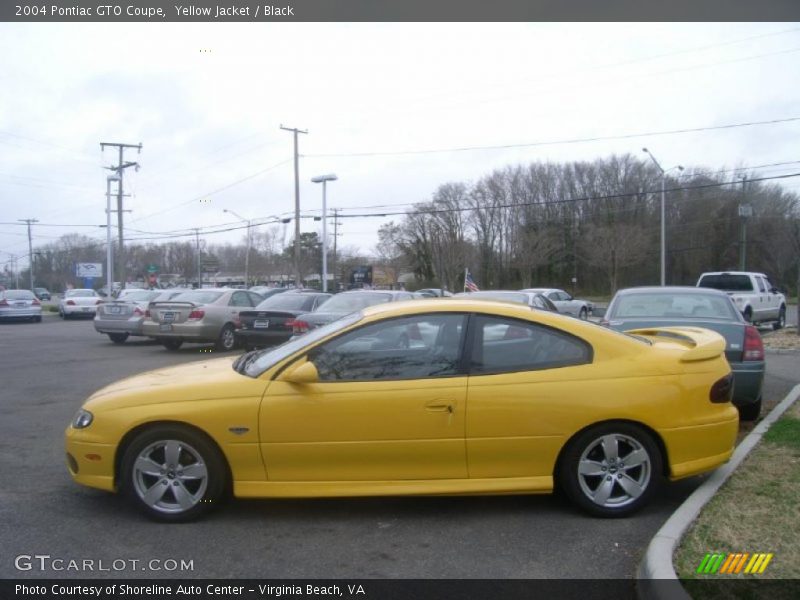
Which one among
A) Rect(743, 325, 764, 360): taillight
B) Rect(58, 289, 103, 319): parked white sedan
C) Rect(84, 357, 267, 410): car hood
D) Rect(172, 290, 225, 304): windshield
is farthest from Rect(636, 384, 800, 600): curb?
Rect(58, 289, 103, 319): parked white sedan

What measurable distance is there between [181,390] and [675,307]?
6028 mm

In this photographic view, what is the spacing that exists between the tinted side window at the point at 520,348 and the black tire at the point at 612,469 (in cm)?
51

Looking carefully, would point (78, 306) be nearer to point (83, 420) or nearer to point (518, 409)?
point (83, 420)

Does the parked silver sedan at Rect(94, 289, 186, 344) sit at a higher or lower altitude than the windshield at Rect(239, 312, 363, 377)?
lower

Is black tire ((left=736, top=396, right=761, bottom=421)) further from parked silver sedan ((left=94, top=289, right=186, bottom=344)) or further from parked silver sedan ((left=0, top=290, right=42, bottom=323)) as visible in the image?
parked silver sedan ((left=0, top=290, right=42, bottom=323))

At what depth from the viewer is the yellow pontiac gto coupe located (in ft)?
13.7

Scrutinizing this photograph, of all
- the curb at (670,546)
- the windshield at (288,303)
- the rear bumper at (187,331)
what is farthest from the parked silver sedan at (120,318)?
the curb at (670,546)

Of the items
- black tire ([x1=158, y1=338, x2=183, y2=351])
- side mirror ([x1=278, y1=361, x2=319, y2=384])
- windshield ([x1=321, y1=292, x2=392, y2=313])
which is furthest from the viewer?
black tire ([x1=158, y1=338, x2=183, y2=351])

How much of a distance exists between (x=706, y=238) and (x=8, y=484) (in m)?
61.2

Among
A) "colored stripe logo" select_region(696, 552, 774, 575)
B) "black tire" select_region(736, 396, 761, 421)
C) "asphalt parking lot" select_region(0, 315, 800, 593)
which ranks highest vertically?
"black tire" select_region(736, 396, 761, 421)

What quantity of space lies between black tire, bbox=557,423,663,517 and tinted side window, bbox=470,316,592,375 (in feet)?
1.69

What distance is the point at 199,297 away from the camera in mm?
15016

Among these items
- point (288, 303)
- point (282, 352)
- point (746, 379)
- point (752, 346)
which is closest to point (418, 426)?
point (282, 352)

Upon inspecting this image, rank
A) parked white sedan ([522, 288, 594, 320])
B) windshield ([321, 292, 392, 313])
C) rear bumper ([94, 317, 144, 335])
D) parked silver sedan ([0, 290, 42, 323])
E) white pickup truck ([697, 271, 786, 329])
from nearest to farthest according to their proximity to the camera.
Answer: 1. windshield ([321, 292, 392, 313])
2. rear bumper ([94, 317, 144, 335])
3. white pickup truck ([697, 271, 786, 329])
4. parked white sedan ([522, 288, 594, 320])
5. parked silver sedan ([0, 290, 42, 323])
